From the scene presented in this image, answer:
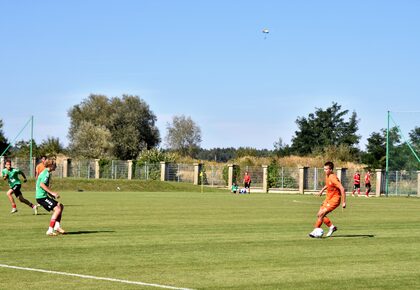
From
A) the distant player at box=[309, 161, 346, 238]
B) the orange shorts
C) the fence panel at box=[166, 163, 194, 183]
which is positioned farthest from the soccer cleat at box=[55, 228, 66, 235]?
the fence panel at box=[166, 163, 194, 183]

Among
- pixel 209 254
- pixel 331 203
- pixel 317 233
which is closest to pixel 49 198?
pixel 209 254

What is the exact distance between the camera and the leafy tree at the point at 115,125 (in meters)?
120

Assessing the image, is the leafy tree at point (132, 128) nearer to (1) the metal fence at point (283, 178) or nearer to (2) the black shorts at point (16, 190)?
(1) the metal fence at point (283, 178)

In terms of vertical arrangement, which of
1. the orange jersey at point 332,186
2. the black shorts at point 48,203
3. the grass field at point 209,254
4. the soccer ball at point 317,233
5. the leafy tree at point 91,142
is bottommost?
the grass field at point 209,254

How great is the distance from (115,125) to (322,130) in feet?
103

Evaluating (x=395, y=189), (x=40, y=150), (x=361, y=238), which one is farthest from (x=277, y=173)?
(x=361, y=238)

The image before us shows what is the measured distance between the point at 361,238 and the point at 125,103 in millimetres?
109328

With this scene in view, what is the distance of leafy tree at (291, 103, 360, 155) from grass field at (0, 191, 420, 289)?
3955 inches

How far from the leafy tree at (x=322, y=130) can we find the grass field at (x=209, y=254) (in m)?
100

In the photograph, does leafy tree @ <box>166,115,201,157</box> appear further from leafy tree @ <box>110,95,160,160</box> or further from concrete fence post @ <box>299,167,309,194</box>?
concrete fence post @ <box>299,167,309,194</box>

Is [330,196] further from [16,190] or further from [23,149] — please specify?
[23,149]

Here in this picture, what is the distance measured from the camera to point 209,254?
50.4 ft

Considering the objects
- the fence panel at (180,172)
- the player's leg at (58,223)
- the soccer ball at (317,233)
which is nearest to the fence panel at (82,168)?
the fence panel at (180,172)

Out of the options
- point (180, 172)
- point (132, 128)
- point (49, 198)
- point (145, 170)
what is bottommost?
point (49, 198)
